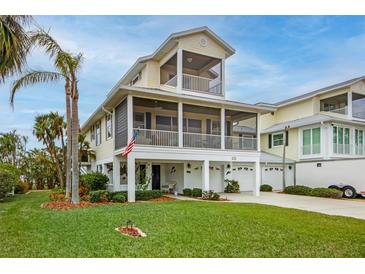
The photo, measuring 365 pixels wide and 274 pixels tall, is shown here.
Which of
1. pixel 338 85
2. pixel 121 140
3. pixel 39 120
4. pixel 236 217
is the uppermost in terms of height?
pixel 338 85

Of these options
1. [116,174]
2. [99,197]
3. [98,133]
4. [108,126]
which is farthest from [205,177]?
[98,133]

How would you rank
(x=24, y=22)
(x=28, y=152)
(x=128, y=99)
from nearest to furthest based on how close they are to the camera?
(x=24, y=22), (x=128, y=99), (x=28, y=152)

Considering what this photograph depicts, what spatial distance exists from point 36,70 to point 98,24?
16.1ft

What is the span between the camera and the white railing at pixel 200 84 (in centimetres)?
1793

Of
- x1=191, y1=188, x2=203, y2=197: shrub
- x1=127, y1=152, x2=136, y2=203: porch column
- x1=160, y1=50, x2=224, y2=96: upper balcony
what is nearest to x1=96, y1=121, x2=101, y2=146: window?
x1=160, y1=50, x2=224, y2=96: upper balcony

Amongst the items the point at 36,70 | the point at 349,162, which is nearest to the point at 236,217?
the point at 36,70

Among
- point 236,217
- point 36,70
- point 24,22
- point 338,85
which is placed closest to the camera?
point 24,22

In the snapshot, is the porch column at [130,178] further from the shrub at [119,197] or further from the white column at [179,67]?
the white column at [179,67]

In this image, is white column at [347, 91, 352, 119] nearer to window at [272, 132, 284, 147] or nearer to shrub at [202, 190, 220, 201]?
window at [272, 132, 284, 147]

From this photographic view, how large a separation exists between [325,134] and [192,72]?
35.1 ft

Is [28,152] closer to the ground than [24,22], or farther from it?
closer to the ground

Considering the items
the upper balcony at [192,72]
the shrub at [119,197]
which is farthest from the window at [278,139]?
the shrub at [119,197]

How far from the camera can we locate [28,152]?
28.6 m
